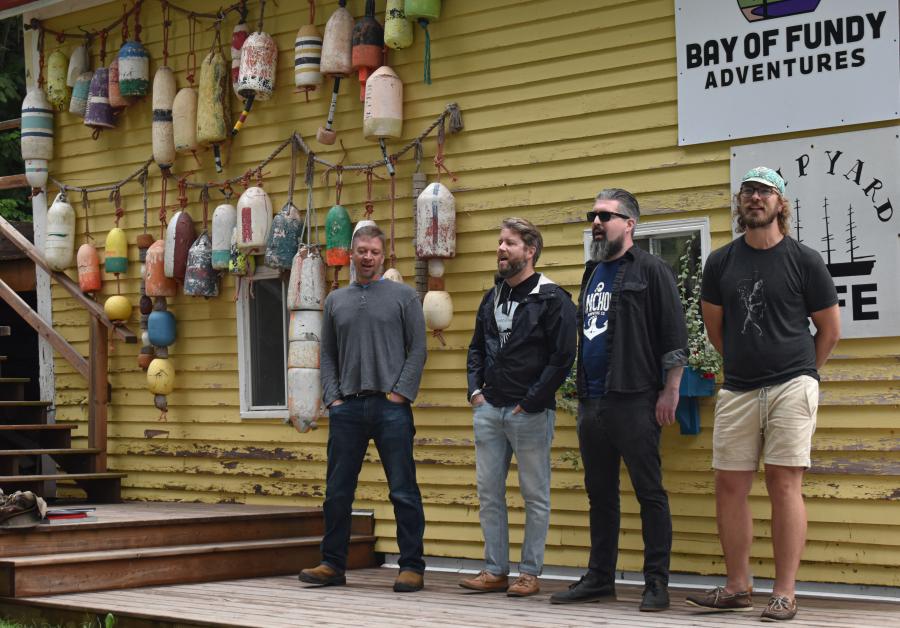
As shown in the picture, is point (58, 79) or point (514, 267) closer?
point (514, 267)

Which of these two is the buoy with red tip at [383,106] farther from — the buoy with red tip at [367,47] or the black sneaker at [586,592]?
the black sneaker at [586,592]

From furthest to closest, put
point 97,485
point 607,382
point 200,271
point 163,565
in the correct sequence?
point 97,485, point 200,271, point 163,565, point 607,382

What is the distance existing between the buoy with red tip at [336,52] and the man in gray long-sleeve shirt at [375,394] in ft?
5.34

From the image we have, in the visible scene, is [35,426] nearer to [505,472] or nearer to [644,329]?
[505,472]

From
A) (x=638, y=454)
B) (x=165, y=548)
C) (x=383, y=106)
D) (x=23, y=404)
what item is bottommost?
(x=165, y=548)

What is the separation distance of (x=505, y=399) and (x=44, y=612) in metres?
2.37

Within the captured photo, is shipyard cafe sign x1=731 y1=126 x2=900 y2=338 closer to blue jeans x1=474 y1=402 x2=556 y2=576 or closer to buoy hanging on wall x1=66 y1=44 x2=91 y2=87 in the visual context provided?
blue jeans x1=474 y1=402 x2=556 y2=576

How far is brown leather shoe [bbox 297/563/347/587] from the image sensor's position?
6.59m

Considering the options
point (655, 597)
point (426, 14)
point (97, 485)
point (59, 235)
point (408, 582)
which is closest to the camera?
point (655, 597)

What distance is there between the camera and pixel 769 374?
539cm

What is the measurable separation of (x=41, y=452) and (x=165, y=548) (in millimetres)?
1835

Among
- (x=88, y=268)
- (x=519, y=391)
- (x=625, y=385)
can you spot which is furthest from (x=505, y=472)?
(x=88, y=268)

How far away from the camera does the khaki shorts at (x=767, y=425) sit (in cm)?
532

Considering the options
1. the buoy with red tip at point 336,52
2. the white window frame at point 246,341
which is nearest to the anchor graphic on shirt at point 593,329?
the buoy with red tip at point 336,52
